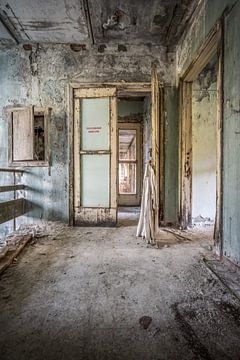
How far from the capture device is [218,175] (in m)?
2.32

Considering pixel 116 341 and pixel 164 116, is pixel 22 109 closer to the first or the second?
pixel 164 116

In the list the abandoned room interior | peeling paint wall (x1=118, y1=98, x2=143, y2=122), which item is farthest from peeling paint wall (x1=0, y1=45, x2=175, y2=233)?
peeling paint wall (x1=118, y1=98, x2=143, y2=122)

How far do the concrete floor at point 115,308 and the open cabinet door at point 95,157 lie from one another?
1381 mm

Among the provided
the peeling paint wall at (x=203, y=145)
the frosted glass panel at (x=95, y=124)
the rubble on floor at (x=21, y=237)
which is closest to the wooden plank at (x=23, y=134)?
the frosted glass panel at (x=95, y=124)

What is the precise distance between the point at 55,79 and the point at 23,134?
0.99 meters

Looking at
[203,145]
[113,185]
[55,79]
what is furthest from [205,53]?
[55,79]

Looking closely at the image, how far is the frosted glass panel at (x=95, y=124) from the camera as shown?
12.5 ft

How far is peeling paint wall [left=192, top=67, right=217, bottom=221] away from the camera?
12.3 ft

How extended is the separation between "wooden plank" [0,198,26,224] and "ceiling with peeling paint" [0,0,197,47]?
7.87 feet

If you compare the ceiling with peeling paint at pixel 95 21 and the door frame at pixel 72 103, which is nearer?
the ceiling with peeling paint at pixel 95 21

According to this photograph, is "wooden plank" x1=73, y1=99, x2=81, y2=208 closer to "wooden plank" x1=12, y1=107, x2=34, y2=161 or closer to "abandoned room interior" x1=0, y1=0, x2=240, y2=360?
"abandoned room interior" x1=0, y1=0, x2=240, y2=360

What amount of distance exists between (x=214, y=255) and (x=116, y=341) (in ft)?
5.05

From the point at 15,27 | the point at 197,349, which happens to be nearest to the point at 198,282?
the point at 197,349

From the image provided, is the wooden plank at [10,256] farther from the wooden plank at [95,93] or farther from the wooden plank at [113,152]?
the wooden plank at [95,93]
